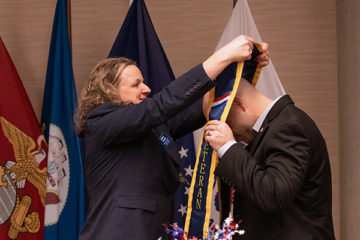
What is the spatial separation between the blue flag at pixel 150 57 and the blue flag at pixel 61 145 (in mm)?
385

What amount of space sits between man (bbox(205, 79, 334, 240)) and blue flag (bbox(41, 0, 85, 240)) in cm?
161

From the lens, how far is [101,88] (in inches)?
82.7

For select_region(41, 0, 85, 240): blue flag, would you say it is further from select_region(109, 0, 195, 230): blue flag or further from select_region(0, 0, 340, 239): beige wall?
select_region(109, 0, 195, 230): blue flag

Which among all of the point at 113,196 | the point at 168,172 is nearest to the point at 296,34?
the point at 168,172

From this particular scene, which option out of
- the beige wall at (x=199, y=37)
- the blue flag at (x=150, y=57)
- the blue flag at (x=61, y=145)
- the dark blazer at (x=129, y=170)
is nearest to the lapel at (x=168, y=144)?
the dark blazer at (x=129, y=170)

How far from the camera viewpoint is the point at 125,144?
198 cm

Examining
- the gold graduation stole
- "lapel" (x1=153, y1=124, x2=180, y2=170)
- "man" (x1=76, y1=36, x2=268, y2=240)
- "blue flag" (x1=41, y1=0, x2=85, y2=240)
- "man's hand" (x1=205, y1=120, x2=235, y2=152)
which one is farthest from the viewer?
"blue flag" (x1=41, y1=0, x2=85, y2=240)

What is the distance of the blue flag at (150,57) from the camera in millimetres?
2965

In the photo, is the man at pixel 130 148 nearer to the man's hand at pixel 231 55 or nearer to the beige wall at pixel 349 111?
the man's hand at pixel 231 55

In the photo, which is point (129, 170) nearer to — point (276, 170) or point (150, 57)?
point (276, 170)

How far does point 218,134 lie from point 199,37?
183 centimetres

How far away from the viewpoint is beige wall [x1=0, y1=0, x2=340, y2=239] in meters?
3.20

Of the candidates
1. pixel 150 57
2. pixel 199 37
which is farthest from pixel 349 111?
pixel 150 57

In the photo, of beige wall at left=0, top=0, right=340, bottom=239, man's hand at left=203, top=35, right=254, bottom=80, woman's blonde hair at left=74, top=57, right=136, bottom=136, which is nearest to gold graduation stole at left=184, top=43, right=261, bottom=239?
man's hand at left=203, top=35, right=254, bottom=80
